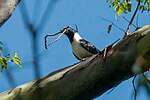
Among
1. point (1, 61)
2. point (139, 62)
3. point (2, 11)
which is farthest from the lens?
point (1, 61)

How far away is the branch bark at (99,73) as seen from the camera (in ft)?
5.02

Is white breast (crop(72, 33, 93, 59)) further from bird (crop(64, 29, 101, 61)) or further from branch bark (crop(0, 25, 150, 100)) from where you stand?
branch bark (crop(0, 25, 150, 100))

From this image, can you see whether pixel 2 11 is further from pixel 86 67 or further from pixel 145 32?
pixel 145 32

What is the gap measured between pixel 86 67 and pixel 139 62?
0.29m

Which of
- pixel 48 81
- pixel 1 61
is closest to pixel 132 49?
pixel 48 81

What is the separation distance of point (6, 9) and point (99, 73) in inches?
37.2

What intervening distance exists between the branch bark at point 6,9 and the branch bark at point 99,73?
0.63m

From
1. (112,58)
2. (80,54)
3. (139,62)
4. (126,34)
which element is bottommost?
(139,62)

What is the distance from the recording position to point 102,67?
1612mm

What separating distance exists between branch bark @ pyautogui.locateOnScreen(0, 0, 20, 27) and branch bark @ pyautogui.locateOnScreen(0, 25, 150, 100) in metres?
0.63

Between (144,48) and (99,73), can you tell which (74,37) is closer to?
(99,73)

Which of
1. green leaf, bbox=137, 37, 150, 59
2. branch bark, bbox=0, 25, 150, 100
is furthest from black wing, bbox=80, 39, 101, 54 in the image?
green leaf, bbox=137, 37, 150, 59

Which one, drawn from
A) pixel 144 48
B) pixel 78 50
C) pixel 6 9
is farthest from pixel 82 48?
pixel 144 48

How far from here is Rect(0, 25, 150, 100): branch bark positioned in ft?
5.02
